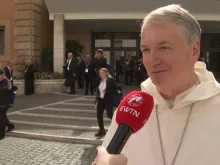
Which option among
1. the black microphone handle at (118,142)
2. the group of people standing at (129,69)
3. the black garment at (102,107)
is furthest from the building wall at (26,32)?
the black microphone handle at (118,142)

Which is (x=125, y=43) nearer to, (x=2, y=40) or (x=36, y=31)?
(x=36, y=31)

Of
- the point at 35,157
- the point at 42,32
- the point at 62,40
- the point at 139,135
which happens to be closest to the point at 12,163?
the point at 35,157

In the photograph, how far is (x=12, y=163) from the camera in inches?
249

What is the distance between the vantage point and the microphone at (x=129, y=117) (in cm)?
115

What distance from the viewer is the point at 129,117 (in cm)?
125

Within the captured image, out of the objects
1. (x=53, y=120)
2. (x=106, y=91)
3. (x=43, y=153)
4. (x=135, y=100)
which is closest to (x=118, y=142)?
(x=135, y=100)

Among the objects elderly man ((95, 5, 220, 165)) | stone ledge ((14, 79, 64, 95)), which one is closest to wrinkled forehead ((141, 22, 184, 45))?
elderly man ((95, 5, 220, 165))

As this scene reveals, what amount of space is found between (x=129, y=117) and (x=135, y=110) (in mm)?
63

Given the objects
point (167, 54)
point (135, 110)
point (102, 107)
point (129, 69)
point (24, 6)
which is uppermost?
point (24, 6)

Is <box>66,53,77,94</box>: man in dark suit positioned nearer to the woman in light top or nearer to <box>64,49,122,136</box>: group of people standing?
<box>64,49,122,136</box>: group of people standing

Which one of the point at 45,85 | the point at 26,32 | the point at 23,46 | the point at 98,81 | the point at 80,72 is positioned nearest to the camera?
the point at 98,81

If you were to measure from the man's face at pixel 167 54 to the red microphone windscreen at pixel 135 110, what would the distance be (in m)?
0.15

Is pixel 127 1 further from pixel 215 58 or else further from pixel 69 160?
pixel 69 160

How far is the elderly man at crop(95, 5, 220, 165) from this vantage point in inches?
56.7
